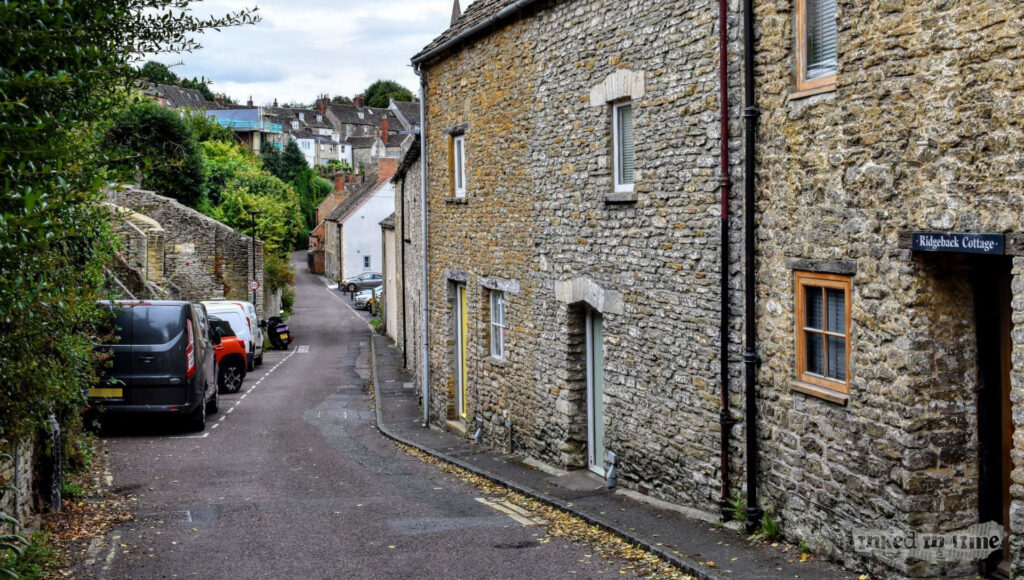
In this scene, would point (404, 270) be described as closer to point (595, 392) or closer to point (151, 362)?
point (151, 362)

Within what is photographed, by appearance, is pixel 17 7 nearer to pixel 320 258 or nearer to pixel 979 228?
pixel 979 228

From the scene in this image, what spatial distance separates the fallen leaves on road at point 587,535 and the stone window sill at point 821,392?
181 centimetres

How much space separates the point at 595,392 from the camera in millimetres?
12453

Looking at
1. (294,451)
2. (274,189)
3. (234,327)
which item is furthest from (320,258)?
(294,451)

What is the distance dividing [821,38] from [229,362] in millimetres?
20272

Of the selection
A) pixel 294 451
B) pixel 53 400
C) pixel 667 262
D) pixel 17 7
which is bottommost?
pixel 294 451

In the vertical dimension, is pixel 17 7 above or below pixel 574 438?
above

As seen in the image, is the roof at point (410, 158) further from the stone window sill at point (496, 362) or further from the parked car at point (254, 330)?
the stone window sill at point (496, 362)

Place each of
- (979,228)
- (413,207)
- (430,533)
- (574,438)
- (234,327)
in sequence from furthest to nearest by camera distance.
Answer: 1. (234,327)
2. (413,207)
3. (574,438)
4. (430,533)
5. (979,228)

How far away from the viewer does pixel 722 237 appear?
9.11 m

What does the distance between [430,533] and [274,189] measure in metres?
48.2

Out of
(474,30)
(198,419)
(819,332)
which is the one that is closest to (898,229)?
(819,332)

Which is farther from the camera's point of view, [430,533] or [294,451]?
[294,451]

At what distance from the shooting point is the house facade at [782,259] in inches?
261
